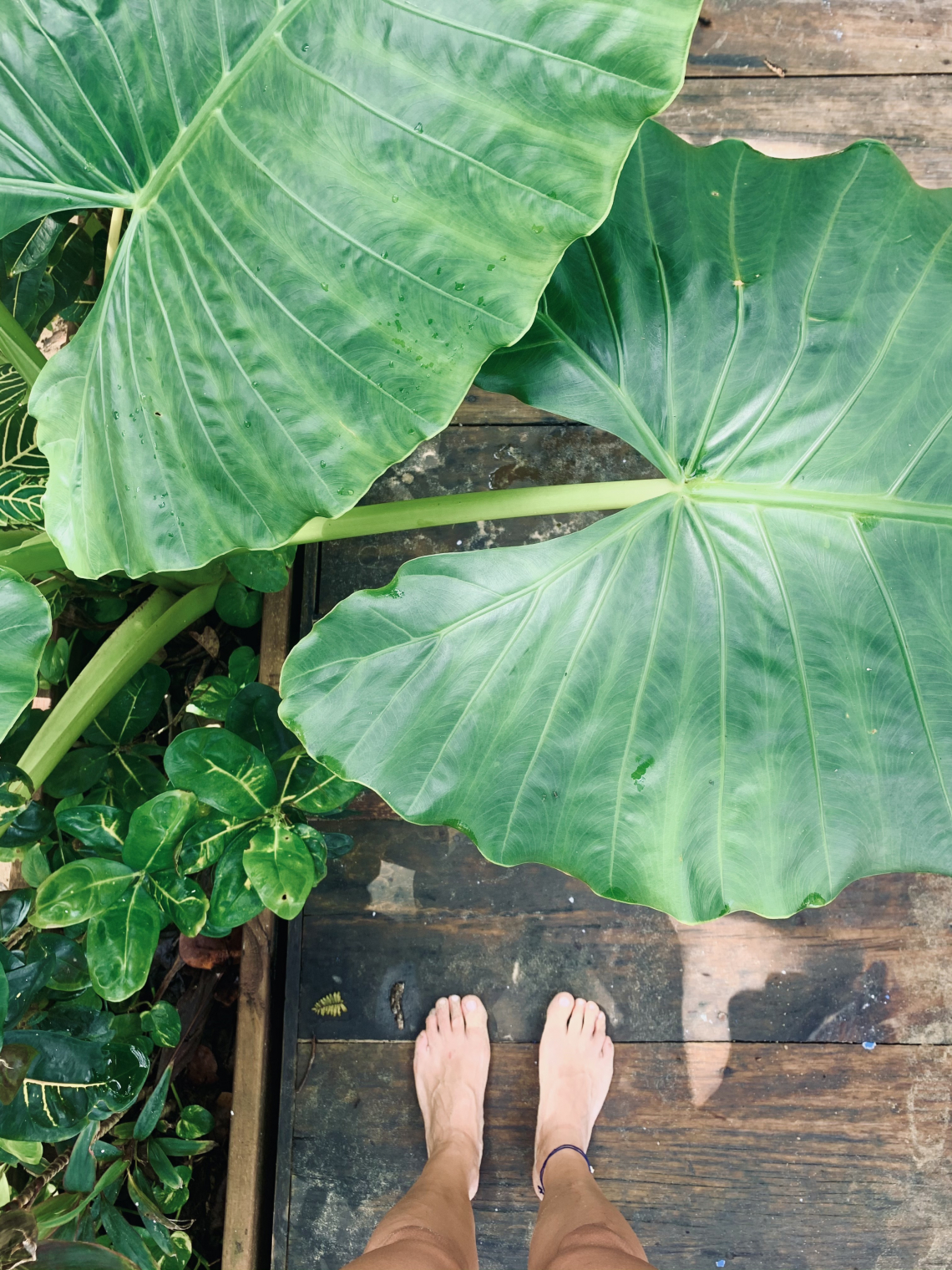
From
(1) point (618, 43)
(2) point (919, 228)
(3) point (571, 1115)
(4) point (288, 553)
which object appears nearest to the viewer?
(1) point (618, 43)

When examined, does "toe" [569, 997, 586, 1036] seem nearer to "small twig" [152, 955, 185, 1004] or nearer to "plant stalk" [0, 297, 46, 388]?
"small twig" [152, 955, 185, 1004]

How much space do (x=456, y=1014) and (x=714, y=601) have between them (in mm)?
880

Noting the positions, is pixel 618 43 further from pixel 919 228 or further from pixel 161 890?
pixel 161 890

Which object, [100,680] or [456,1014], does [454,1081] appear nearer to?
[456,1014]

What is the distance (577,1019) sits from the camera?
1.32m

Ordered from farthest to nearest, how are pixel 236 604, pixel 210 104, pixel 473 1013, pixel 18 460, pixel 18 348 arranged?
pixel 473 1013
pixel 236 604
pixel 18 460
pixel 18 348
pixel 210 104

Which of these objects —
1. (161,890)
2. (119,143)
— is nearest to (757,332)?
(119,143)

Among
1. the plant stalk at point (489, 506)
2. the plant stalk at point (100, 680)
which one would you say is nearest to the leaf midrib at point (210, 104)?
the plant stalk at point (489, 506)

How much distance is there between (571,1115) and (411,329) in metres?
1.21

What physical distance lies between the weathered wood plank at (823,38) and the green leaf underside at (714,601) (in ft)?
2.82

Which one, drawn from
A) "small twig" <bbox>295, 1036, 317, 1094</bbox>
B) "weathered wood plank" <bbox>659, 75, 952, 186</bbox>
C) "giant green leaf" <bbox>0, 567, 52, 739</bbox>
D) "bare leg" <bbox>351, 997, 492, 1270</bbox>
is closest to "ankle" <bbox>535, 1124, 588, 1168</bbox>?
"bare leg" <bbox>351, 997, 492, 1270</bbox>

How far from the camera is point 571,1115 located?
1282 millimetres

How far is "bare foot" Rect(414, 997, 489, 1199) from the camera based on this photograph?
4.19ft

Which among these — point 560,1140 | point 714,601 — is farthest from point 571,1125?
point 714,601
